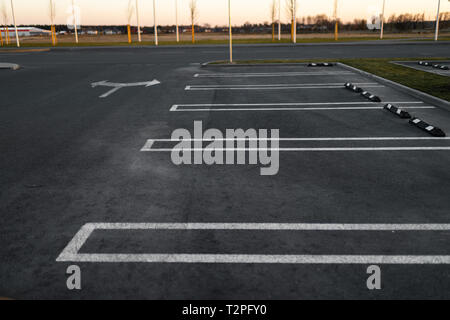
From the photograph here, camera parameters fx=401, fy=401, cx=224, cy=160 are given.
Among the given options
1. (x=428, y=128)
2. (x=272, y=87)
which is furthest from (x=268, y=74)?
(x=428, y=128)

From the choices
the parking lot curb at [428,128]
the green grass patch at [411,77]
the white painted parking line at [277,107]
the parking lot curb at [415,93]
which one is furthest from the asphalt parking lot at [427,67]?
the parking lot curb at [428,128]

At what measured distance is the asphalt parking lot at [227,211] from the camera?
11.2ft

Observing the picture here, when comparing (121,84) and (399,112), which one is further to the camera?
(121,84)

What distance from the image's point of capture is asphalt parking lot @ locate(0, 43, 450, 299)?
3414 millimetres

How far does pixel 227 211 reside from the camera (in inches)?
186

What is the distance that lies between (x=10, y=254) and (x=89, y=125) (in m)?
5.76

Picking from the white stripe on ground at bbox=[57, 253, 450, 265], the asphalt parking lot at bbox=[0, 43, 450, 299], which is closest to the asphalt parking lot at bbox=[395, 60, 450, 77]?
the asphalt parking lot at bbox=[0, 43, 450, 299]

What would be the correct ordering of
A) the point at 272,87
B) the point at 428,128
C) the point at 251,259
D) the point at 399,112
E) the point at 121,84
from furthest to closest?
the point at 121,84 → the point at 272,87 → the point at 399,112 → the point at 428,128 → the point at 251,259

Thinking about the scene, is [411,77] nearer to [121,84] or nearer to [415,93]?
[415,93]

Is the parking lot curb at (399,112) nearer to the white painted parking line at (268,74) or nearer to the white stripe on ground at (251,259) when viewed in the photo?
the white stripe on ground at (251,259)

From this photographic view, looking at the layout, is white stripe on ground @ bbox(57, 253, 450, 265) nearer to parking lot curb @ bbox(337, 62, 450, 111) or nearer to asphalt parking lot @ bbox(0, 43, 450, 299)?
asphalt parking lot @ bbox(0, 43, 450, 299)

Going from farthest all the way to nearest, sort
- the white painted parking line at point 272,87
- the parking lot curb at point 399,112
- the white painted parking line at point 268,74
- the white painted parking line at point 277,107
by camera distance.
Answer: the white painted parking line at point 268,74, the white painted parking line at point 272,87, the white painted parking line at point 277,107, the parking lot curb at point 399,112

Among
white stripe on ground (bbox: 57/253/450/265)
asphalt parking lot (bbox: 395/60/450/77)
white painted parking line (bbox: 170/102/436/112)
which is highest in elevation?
asphalt parking lot (bbox: 395/60/450/77)
